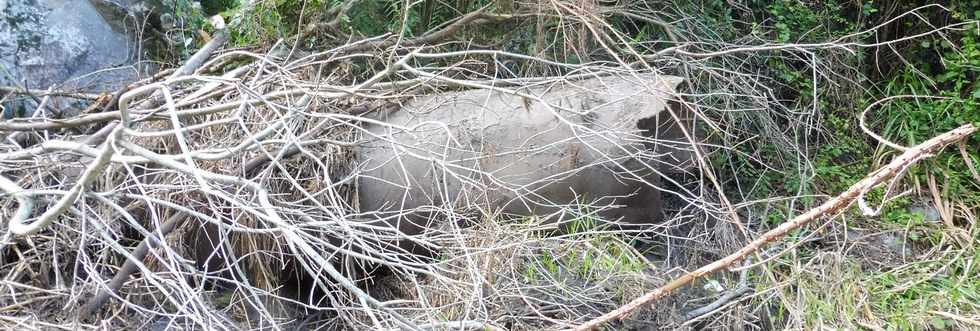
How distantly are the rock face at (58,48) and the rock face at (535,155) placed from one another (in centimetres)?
173

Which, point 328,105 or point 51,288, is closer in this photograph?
point 51,288

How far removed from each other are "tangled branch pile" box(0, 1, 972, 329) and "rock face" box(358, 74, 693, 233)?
36mm

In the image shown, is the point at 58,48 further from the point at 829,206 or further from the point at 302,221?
the point at 829,206

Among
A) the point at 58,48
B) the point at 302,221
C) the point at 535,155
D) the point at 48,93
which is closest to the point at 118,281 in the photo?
the point at 302,221

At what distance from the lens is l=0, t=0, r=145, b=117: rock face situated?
14.1 ft

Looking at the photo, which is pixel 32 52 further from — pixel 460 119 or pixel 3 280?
pixel 460 119

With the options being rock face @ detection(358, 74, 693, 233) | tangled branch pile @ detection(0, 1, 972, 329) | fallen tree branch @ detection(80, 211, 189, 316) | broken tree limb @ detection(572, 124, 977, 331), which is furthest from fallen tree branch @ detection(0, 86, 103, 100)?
broken tree limb @ detection(572, 124, 977, 331)

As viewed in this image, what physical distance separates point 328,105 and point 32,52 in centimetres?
171

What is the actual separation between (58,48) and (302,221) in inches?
78.5

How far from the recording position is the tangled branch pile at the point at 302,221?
2957 millimetres

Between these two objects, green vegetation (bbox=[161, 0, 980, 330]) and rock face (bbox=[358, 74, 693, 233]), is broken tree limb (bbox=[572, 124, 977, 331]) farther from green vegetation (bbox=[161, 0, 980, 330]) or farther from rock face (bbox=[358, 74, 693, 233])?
green vegetation (bbox=[161, 0, 980, 330])

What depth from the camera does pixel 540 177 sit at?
350 cm

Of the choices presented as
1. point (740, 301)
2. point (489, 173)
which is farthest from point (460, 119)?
point (740, 301)

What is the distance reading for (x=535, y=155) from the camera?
3496 millimetres
